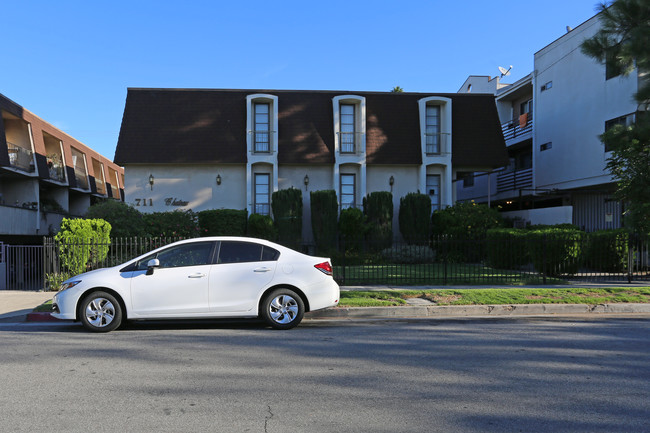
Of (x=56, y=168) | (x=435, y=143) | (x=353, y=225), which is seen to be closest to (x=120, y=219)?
(x=353, y=225)

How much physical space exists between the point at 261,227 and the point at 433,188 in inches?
359

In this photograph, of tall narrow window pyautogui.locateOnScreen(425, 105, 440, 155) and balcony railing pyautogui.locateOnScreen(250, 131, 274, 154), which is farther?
tall narrow window pyautogui.locateOnScreen(425, 105, 440, 155)

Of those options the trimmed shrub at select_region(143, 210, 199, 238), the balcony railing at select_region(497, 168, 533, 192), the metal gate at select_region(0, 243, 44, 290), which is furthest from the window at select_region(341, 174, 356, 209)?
the metal gate at select_region(0, 243, 44, 290)

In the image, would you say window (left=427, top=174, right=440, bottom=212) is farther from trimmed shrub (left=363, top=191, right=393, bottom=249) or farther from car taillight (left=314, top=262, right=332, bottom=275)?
car taillight (left=314, top=262, right=332, bottom=275)

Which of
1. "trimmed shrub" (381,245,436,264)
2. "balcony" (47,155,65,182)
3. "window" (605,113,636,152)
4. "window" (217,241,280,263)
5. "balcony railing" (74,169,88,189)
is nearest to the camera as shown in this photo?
"window" (217,241,280,263)

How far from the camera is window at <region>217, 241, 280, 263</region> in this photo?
8.50 metres

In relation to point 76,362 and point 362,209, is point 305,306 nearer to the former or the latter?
point 76,362

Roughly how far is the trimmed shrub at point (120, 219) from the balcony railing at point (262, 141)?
257 inches

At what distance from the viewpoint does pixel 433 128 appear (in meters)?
24.6

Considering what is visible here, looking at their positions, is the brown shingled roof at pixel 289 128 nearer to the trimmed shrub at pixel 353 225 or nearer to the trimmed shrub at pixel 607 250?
the trimmed shrub at pixel 353 225

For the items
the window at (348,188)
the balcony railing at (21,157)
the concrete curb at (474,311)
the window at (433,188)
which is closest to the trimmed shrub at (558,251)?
the concrete curb at (474,311)

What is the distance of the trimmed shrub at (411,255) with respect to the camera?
19984 millimetres

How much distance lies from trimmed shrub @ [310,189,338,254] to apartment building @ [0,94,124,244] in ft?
46.7

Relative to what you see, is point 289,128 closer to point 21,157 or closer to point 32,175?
point 32,175
